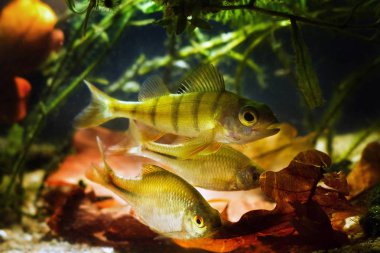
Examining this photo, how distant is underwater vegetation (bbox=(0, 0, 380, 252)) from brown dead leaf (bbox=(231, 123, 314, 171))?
0.01 m

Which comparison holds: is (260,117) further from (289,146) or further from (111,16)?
(111,16)

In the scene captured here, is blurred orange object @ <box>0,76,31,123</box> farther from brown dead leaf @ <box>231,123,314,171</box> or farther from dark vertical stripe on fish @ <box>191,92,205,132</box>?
dark vertical stripe on fish @ <box>191,92,205,132</box>

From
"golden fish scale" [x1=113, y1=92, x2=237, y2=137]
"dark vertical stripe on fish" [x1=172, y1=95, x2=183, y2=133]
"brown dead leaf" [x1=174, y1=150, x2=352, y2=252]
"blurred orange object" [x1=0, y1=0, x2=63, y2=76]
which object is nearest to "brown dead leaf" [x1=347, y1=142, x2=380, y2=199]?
"brown dead leaf" [x1=174, y1=150, x2=352, y2=252]

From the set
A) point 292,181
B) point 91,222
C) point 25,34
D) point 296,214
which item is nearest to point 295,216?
point 296,214

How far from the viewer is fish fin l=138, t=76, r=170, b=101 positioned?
2031 millimetres

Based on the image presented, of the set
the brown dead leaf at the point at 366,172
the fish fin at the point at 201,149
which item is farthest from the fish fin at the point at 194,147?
the brown dead leaf at the point at 366,172

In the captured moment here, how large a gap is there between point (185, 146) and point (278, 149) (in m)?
2.26

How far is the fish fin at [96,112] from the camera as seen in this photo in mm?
2082

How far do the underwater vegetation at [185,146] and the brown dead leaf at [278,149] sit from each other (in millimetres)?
14

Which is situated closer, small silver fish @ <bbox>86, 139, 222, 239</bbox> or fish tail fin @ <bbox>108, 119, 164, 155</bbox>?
small silver fish @ <bbox>86, 139, 222, 239</bbox>

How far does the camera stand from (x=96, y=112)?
212cm

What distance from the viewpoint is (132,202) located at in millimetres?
2148

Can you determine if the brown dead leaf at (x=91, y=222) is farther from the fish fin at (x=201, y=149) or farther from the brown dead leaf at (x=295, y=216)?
the fish fin at (x=201, y=149)

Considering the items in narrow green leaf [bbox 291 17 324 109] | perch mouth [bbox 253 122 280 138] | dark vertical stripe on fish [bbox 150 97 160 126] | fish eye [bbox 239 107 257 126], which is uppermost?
narrow green leaf [bbox 291 17 324 109]
